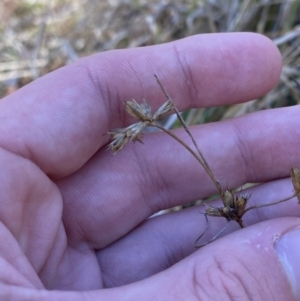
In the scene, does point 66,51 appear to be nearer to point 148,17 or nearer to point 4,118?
point 148,17

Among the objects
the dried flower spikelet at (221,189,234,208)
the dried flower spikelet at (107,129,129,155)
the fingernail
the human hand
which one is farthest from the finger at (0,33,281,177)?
the fingernail

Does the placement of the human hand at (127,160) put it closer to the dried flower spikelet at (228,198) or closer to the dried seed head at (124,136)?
the dried flower spikelet at (228,198)

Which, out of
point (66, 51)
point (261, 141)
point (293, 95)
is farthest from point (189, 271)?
point (66, 51)

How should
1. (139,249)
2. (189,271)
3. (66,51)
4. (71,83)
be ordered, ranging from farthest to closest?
1. (66,51)
2. (139,249)
3. (71,83)
4. (189,271)

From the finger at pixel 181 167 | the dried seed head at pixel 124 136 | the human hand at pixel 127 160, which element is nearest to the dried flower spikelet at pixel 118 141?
the dried seed head at pixel 124 136

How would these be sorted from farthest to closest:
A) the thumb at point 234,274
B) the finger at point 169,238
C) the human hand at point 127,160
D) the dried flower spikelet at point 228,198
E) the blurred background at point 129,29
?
the blurred background at point 129,29
the finger at point 169,238
the human hand at point 127,160
the dried flower spikelet at point 228,198
the thumb at point 234,274

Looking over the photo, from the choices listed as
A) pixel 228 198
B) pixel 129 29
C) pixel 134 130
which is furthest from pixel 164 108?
pixel 129 29

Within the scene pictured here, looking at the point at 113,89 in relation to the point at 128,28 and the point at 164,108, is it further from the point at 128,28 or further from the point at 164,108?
the point at 128,28
